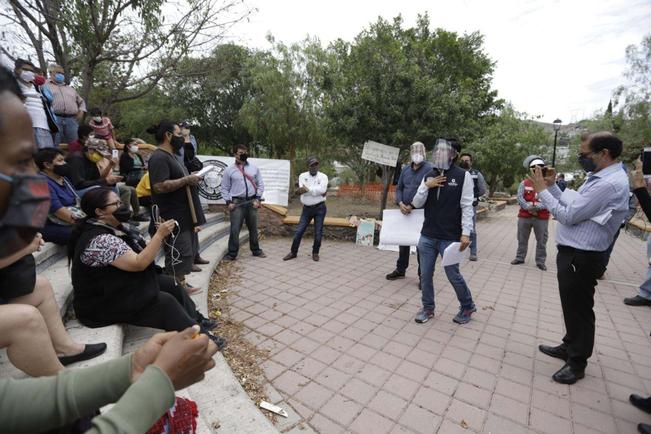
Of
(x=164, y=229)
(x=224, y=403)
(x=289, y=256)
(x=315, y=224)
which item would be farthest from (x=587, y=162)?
(x=289, y=256)

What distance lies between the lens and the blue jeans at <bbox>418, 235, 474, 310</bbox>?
11.5 feet

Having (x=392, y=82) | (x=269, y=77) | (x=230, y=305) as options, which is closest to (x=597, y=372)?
(x=230, y=305)

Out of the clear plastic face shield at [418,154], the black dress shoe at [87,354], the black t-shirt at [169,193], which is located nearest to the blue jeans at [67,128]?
the black t-shirt at [169,193]

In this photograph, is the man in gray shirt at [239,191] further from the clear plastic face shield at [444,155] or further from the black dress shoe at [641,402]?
the black dress shoe at [641,402]

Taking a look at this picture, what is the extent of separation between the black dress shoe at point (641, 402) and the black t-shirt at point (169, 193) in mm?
4387

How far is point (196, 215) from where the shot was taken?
3.84 m

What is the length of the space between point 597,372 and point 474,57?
56.3ft

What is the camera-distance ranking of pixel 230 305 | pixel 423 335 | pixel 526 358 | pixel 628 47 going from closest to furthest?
pixel 526 358, pixel 423 335, pixel 230 305, pixel 628 47

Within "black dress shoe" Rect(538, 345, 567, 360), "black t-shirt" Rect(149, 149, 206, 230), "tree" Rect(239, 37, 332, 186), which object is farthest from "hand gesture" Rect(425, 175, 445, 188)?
"tree" Rect(239, 37, 332, 186)

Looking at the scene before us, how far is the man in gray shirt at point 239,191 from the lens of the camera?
5.62 meters

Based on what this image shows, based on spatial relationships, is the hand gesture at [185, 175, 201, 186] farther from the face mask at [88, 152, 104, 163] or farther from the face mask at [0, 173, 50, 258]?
the face mask at [0, 173, 50, 258]

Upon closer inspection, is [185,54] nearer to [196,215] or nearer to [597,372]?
[196,215]

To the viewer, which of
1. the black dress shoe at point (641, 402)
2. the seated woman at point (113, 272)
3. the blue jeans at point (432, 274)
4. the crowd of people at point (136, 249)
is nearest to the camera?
the crowd of people at point (136, 249)

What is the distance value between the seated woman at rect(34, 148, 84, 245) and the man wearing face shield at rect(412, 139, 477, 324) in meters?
3.77
